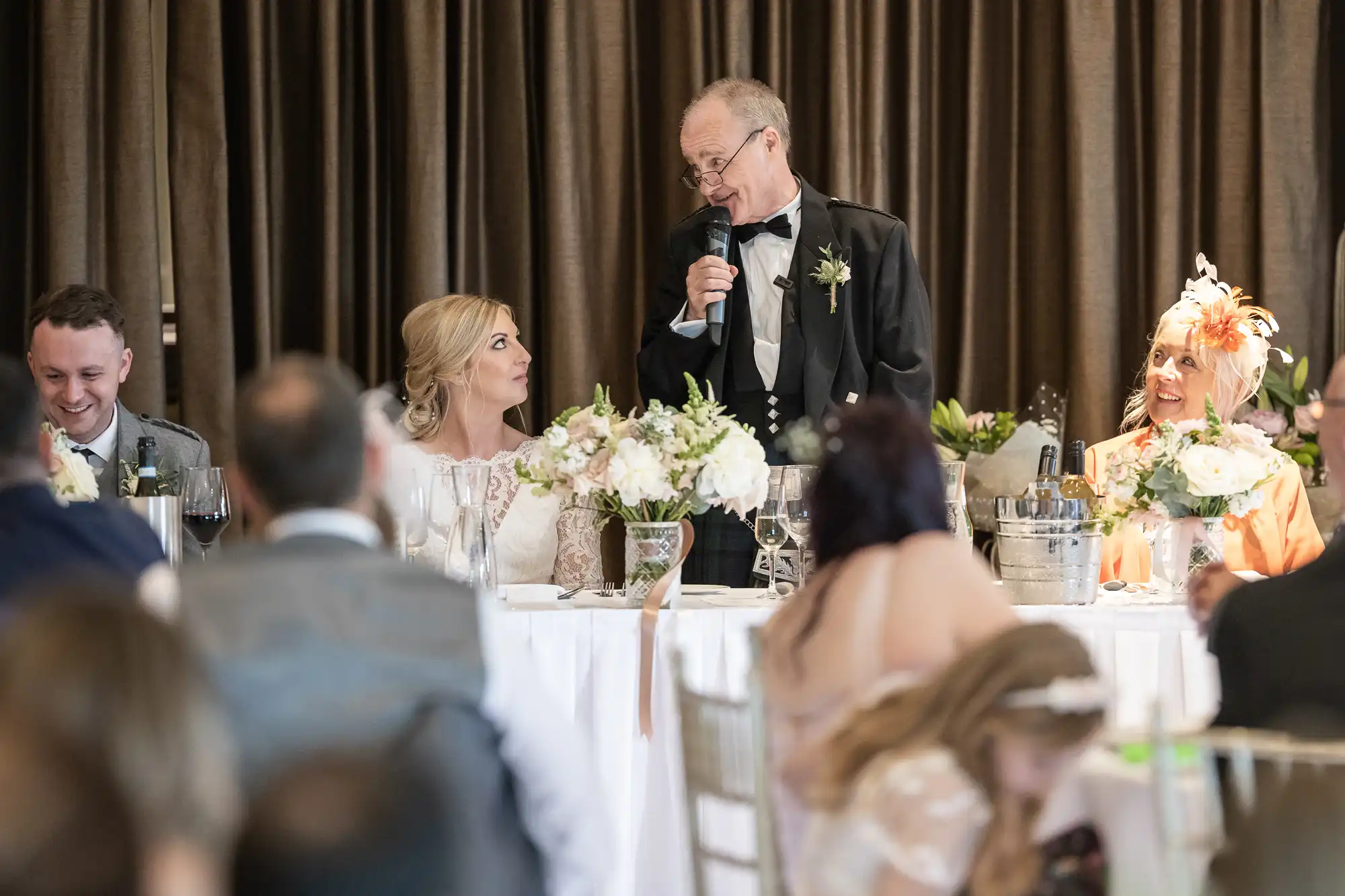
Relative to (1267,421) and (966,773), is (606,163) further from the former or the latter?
(966,773)

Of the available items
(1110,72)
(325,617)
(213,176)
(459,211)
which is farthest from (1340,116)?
(325,617)

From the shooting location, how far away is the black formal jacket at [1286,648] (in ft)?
5.10

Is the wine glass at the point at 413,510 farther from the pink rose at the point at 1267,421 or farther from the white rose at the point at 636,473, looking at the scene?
the pink rose at the point at 1267,421

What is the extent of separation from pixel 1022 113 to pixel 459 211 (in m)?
1.72

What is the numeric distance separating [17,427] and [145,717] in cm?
115

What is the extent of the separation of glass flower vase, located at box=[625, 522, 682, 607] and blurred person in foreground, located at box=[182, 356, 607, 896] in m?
1.19

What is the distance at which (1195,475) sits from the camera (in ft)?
9.37

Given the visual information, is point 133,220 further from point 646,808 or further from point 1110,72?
point 1110,72

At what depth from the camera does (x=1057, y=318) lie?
462cm

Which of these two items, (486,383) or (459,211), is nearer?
(486,383)

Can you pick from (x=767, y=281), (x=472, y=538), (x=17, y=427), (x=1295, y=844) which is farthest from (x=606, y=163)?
(x=1295, y=844)

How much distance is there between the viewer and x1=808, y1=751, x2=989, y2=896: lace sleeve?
4.42 feet

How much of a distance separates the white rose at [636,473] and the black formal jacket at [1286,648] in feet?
4.35

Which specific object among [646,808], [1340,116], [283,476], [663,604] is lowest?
[646,808]
